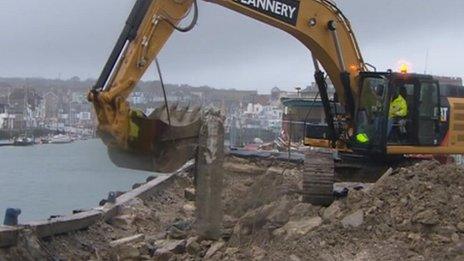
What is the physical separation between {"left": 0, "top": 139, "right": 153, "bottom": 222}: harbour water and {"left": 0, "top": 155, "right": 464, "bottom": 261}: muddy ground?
3.95 m

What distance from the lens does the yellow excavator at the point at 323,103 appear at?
1061cm

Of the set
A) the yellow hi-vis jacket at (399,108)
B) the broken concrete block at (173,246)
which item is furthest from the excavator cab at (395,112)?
the broken concrete block at (173,246)

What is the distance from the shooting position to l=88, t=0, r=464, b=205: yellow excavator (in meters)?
10.6

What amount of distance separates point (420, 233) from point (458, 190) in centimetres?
110

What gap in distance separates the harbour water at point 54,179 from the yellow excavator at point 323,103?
341 centimetres

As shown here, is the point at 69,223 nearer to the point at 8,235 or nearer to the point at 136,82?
the point at 8,235

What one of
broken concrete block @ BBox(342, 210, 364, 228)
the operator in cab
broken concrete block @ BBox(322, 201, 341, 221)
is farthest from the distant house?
broken concrete block @ BBox(342, 210, 364, 228)

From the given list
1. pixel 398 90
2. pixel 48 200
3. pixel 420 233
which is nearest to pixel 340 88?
pixel 398 90

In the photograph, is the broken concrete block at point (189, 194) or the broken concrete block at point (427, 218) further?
the broken concrete block at point (189, 194)

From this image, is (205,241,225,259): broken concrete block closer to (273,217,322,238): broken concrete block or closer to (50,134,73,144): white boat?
(273,217,322,238): broken concrete block

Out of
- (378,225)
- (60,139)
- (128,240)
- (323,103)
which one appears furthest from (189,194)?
(60,139)

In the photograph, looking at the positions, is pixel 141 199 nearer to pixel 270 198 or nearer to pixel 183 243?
pixel 270 198

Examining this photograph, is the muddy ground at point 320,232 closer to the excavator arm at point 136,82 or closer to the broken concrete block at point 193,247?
the broken concrete block at point 193,247

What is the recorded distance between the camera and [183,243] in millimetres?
9375
